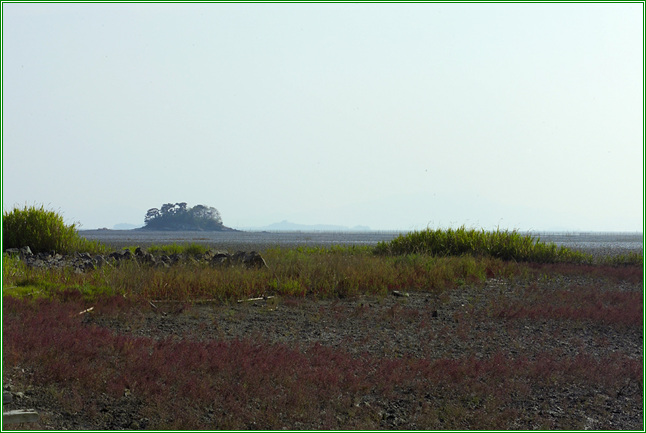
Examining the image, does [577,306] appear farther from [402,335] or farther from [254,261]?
[254,261]

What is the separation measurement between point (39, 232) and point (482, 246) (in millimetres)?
14597

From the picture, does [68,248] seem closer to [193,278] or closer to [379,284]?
[193,278]

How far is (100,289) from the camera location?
12102mm

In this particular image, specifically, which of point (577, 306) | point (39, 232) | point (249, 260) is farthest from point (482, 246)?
point (39, 232)

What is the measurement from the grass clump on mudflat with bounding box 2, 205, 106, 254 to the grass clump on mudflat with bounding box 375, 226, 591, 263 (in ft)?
34.7

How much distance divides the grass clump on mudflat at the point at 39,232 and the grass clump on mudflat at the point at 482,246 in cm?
1059

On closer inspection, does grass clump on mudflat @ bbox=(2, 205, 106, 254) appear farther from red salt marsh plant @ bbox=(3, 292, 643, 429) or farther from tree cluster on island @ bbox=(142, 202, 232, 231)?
tree cluster on island @ bbox=(142, 202, 232, 231)

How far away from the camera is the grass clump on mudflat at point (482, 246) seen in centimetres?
2092

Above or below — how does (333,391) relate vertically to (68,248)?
below

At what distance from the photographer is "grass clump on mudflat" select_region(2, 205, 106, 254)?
2020cm

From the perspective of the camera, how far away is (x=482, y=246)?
21.4 meters

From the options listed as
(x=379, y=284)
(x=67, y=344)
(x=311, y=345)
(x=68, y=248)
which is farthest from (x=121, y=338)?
(x=68, y=248)

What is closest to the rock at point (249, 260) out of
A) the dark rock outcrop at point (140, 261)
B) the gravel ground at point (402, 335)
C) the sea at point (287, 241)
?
the dark rock outcrop at point (140, 261)

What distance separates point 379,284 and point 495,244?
8402mm
